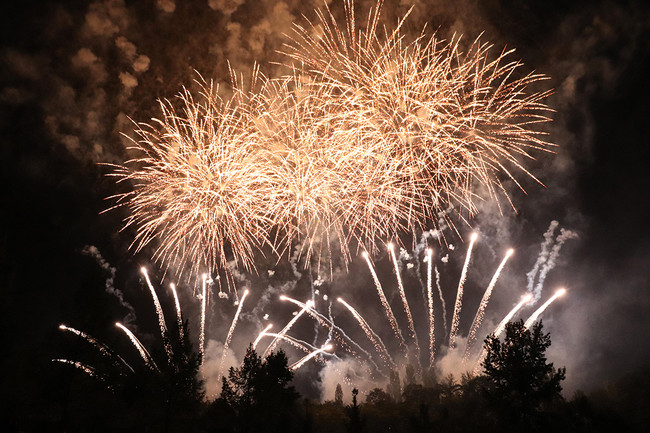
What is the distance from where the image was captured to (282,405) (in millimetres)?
42281

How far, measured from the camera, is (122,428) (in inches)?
1460

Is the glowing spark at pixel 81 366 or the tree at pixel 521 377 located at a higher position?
the glowing spark at pixel 81 366

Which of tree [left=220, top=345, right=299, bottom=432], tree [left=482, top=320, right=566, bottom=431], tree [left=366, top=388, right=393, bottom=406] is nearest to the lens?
tree [left=482, top=320, right=566, bottom=431]

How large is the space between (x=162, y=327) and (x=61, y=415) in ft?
38.2

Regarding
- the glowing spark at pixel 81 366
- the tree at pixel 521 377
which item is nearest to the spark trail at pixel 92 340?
the glowing spark at pixel 81 366

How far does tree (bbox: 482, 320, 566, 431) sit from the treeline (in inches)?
2.6

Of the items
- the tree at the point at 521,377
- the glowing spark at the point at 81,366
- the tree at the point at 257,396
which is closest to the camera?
the tree at the point at 521,377

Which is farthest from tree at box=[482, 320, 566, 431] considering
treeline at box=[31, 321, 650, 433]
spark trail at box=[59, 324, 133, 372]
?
spark trail at box=[59, 324, 133, 372]

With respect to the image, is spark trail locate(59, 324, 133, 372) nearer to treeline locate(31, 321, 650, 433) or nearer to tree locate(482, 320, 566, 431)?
treeline locate(31, 321, 650, 433)

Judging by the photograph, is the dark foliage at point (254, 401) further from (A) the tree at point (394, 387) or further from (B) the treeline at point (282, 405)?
(A) the tree at point (394, 387)

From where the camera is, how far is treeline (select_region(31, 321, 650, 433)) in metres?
28.3

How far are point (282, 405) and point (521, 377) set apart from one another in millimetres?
24850

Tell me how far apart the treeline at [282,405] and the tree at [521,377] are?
7cm

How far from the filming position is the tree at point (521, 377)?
2783cm
